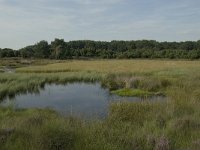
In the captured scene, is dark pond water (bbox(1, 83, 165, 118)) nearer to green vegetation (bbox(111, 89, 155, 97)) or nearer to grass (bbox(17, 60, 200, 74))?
green vegetation (bbox(111, 89, 155, 97))

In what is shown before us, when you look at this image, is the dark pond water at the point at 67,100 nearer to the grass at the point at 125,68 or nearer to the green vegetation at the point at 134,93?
the green vegetation at the point at 134,93

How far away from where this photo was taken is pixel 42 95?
22.0 m

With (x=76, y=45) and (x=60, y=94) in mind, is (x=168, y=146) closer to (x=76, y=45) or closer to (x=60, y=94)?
(x=60, y=94)

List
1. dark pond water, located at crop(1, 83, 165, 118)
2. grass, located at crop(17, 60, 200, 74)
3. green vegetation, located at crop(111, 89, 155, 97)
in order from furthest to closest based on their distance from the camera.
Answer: grass, located at crop(17, 60, 200, 74) < green vegetation, located at crop(111, 89, 155, 97) < dark pond water, located at crop(1, 83, 165, 118)

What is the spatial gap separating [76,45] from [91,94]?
403ft

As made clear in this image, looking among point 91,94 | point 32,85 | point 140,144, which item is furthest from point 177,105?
point 32,85

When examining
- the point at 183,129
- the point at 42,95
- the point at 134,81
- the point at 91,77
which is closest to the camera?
the point at 183,129

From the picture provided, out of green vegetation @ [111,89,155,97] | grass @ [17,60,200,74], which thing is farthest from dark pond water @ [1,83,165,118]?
grass @ [17,60,200,74]

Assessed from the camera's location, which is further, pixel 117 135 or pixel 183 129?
pixel 183 129

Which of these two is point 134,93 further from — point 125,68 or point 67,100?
point 125,68

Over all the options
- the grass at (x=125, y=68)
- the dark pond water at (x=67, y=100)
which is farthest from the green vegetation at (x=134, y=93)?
the grass at (x=125, y=68)

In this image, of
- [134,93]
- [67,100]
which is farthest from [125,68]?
[67,100]

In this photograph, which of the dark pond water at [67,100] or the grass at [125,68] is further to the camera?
the grass at [125,68]

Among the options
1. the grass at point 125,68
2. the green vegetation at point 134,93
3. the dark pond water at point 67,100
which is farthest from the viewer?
the grass at point 125,68
